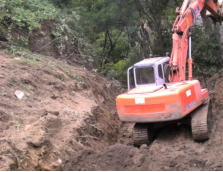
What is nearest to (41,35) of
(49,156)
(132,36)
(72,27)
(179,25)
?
(72,27)

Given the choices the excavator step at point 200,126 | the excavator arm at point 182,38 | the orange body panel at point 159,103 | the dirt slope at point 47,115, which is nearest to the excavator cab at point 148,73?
the orange body panel at point 159,103

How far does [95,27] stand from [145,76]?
31.5ft

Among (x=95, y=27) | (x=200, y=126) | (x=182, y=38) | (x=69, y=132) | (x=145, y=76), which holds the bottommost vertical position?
(x=200, y=126)

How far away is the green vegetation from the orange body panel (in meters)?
3.92

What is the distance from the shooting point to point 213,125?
8.34m

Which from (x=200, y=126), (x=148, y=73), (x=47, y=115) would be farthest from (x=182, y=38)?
(x=47, y=115)

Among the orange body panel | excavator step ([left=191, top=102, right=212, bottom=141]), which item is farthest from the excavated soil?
the orange body panel

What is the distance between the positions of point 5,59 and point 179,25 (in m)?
5.11

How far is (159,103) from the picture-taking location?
23.8ft

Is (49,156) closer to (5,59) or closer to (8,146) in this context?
(8,146)

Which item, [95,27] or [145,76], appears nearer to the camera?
[145,76]

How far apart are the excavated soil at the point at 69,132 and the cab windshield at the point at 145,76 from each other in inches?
59.8

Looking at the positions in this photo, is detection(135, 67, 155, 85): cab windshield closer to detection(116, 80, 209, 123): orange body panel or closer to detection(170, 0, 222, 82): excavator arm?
detection(116, 80, 209, 123): orange body panel

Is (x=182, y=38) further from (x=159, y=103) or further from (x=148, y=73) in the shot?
(x=159, y=103)
